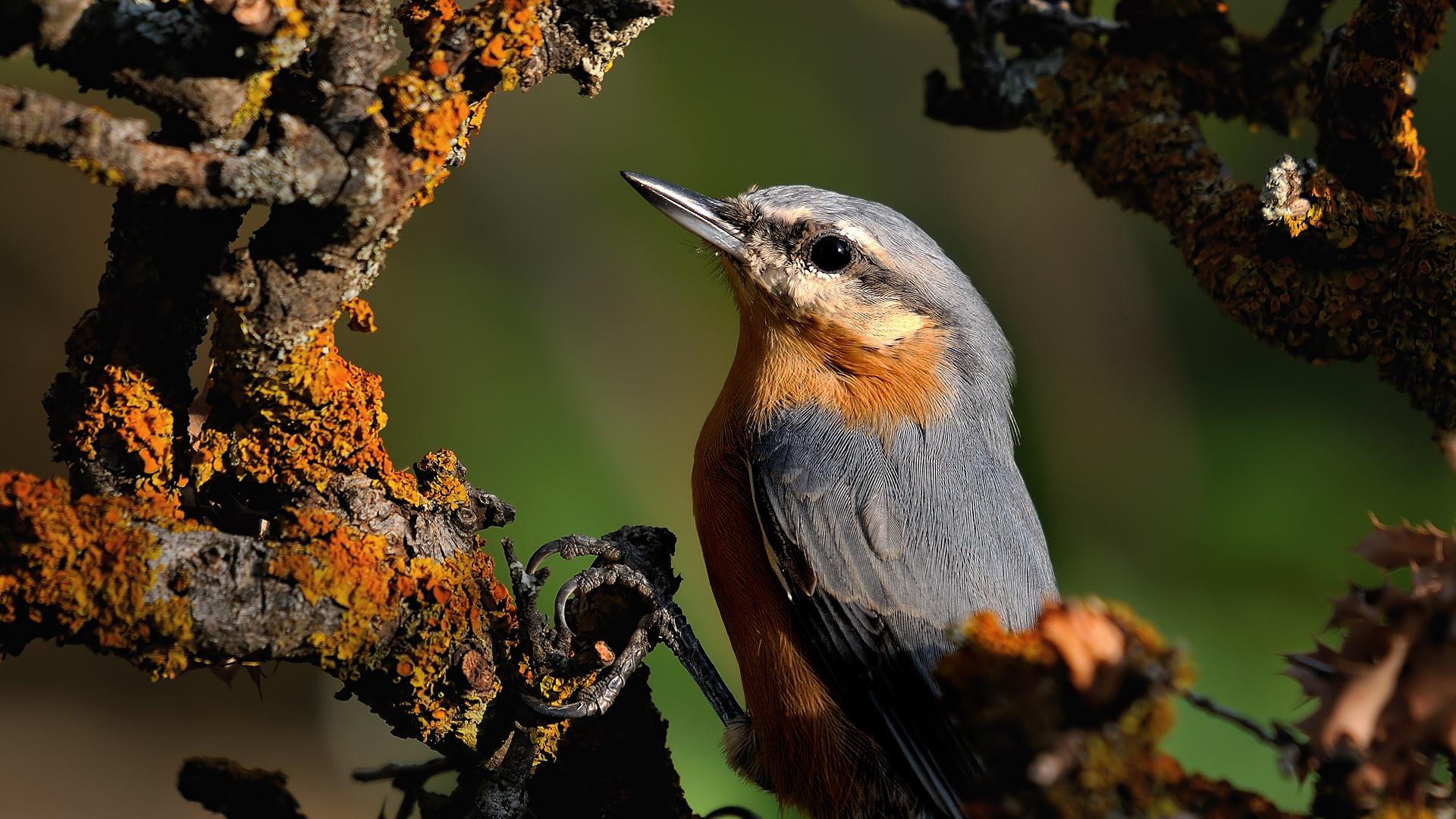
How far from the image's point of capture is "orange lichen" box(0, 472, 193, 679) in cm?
125

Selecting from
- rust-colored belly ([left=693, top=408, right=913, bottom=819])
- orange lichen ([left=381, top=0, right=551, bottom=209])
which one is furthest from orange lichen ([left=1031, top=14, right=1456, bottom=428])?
orange lichen ([left=381, top=0, right=551, bottom=209])

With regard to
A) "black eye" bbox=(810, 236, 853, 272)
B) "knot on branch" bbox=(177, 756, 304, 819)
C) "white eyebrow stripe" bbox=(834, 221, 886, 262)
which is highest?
"white eyebrow stripe" bbox=(834, 221, 886, 262)

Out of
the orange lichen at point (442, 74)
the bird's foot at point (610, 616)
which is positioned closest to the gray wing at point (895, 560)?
the bird's foot at point (610, 616)

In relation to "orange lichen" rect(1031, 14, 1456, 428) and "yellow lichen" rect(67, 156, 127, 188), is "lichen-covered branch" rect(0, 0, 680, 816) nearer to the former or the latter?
"yellow lichen" rect(67, 156, 127, 188)

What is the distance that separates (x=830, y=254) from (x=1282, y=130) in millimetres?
1262

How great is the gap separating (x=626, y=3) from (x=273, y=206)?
0.66m

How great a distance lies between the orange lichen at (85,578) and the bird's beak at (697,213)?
4.02 ft

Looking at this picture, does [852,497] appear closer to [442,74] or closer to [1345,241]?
[1345,241]

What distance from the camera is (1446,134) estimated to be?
118 inches

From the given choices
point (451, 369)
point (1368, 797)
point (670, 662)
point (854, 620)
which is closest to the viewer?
point (1368, 797)

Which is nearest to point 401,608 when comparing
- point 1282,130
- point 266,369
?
point 266,369

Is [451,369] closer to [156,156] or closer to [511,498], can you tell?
[511,498]

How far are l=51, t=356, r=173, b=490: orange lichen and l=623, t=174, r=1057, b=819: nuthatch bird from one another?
3.53 feet

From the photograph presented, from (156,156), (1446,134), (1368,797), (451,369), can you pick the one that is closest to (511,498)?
(451,369)
